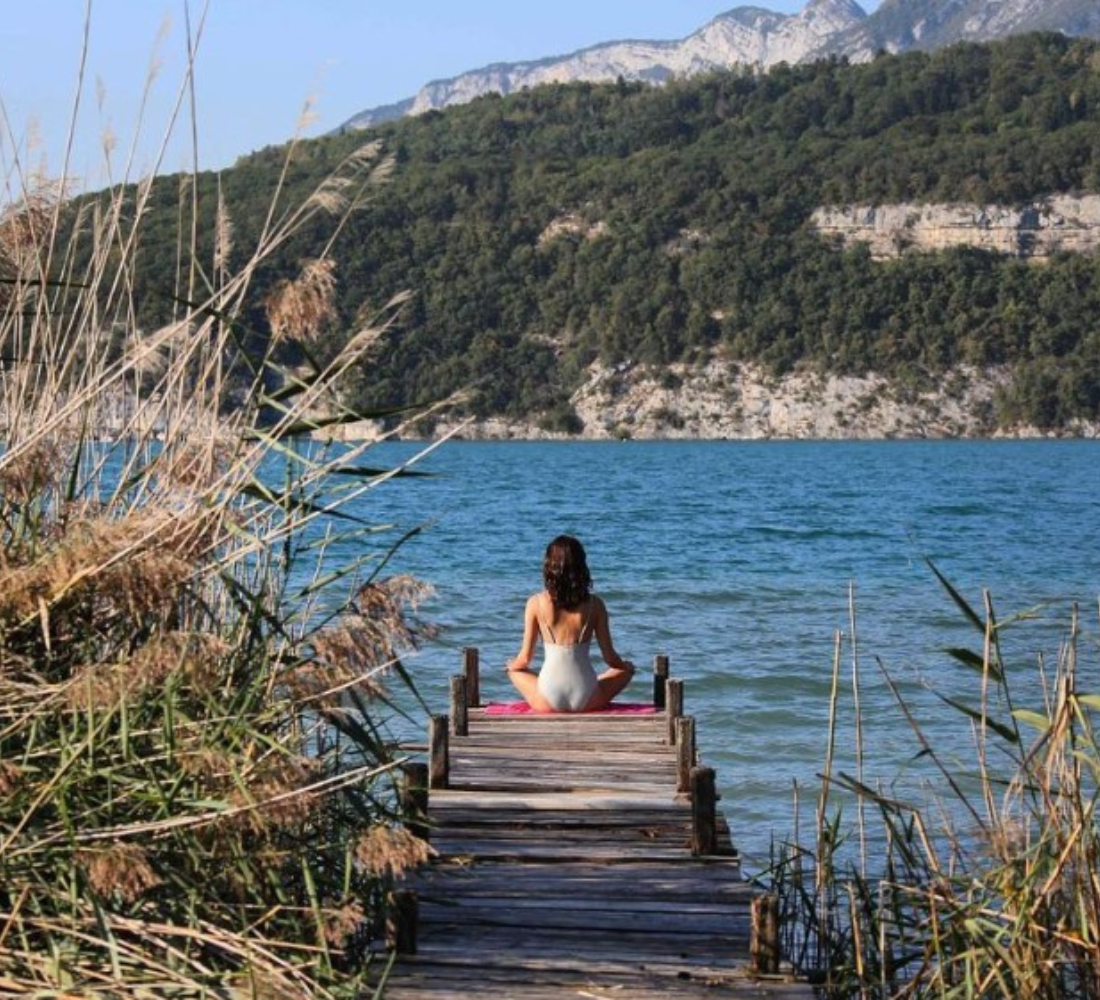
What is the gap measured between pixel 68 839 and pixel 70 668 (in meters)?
0.48

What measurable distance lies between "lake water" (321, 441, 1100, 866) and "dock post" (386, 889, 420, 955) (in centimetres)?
66

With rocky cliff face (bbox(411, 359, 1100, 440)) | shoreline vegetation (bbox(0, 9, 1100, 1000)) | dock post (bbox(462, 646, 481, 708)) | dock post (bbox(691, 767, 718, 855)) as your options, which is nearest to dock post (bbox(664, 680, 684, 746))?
dock post (bbox(462, 646, 481, 708))

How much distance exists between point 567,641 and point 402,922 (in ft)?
10.9

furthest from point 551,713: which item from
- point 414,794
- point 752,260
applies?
point 752,260

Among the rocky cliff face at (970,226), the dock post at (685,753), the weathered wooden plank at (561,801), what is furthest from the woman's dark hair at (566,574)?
the rocky cliff face at (970,226)

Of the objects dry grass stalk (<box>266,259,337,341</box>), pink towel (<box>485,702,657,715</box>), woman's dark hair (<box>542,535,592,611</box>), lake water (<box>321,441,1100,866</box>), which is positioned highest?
dry grass stalk (<box>266,259,337,341</box>)

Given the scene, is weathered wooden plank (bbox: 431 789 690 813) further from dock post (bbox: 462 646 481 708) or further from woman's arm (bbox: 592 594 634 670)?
A: dock post (bbox: 462 646 481 708)

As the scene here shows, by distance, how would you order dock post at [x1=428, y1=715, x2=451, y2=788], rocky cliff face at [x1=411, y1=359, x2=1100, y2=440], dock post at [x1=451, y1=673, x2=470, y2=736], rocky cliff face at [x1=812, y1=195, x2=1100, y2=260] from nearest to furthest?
dock post at [x1=428, y1=715, x2=451, y2=788] < dock post at [x1=451, y1=673, x2=470, y2=736] < rocky cliff face at [x1=411, y1=359, x2=1100, y2=440] < rocky cliff face at [x1=812, y1=195, x2=1100, y2=260]

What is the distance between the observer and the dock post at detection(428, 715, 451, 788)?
569 cm

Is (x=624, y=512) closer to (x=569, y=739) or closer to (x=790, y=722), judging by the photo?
(x=790, y=722)

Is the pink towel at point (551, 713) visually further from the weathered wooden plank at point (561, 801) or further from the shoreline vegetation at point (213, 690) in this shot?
the shoreline vegetation at point (213, 690)

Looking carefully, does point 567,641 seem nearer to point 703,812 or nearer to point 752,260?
point 703,812

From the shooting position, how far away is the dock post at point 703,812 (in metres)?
4.93

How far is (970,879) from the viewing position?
4.26 m
